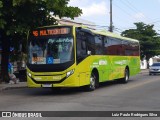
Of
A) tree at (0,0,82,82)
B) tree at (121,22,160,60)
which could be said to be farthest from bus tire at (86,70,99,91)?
tree at (121,22,160,60)

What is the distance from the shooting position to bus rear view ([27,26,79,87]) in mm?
17297

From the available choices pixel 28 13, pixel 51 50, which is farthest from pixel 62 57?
pixel 28 13

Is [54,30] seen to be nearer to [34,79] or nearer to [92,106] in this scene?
[34,79]

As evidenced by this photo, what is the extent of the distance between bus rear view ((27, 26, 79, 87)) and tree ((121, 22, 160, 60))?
48828 millimetres

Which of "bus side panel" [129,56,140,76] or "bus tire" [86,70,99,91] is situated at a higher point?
"bus side panel" [129,56,140,76]

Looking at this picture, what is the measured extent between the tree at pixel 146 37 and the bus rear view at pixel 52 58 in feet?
160

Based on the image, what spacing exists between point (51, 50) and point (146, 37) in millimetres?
50239

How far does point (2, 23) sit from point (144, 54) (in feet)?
162

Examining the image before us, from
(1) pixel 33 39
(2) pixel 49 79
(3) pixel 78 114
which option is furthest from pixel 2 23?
(3) pixel 78 114

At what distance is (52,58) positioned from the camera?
17516 millimetres

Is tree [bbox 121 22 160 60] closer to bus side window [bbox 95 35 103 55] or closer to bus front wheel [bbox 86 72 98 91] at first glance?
bus side window [bbox 95 35 103 55]

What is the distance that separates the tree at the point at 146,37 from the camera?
2611 inches

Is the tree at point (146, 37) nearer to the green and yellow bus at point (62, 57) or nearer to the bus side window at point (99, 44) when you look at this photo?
the bus side window at point (99, 44)

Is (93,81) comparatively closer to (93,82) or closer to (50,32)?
(93,82)
